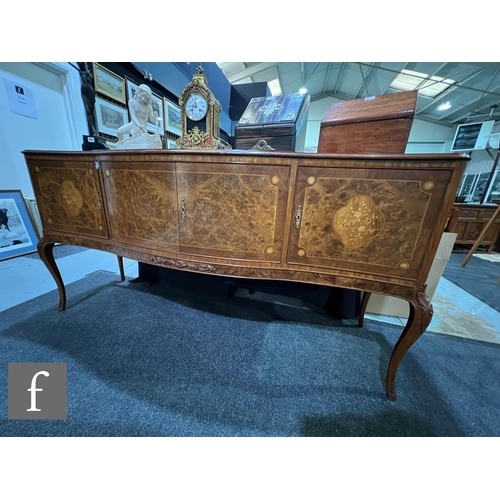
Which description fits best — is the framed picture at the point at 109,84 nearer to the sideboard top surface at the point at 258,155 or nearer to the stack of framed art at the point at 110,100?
the stack of framed art at the point at 110,100

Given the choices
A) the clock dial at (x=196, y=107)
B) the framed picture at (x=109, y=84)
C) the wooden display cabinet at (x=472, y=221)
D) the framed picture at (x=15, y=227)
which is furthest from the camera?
the wooden display cabinet at (x=472, y=221)

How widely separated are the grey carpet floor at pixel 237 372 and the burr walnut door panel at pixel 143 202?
67 cm

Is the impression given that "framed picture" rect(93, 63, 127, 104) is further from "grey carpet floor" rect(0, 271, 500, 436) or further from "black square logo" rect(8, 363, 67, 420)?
"black square logo" rect(8, 363, 67, 420)

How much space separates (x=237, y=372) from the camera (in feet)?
3.46

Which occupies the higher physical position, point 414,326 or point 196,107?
point 196,107

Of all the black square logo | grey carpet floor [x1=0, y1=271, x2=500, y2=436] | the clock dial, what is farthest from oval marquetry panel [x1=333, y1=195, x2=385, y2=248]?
the black square logo

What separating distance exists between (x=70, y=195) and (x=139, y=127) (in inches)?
20.5

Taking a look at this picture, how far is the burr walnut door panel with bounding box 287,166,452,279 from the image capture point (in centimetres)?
65

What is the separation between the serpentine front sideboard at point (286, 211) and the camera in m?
0.67

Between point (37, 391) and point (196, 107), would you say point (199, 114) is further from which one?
point (37, 391)

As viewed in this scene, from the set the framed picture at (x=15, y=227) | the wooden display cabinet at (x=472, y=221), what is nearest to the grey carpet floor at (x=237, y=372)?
the framed picture at (x=15, y=227)

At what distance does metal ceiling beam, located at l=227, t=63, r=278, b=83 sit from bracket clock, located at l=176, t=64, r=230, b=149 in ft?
15.3

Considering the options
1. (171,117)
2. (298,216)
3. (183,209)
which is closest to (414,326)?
(298,216)
